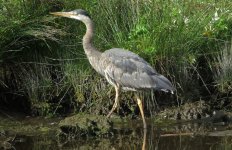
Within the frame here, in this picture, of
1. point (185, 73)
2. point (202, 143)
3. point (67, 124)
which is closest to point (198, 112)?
point (185, 73)

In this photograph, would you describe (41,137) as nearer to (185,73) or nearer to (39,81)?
(39,81)

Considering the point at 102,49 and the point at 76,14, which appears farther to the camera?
the point at 102,49

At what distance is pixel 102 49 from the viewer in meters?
10.1

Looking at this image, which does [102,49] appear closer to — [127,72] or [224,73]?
[127,72]

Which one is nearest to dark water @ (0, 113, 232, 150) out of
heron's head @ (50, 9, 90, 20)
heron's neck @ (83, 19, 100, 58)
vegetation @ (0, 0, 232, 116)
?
vegetation @ (0, 0, 232, 116)

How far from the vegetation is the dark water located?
48cm

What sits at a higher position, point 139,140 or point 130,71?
point 130,71

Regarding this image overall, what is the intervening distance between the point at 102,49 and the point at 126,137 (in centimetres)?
193

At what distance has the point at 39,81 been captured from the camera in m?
9.58

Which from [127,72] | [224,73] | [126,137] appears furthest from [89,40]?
[224,73]

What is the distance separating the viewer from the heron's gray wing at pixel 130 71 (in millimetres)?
8711

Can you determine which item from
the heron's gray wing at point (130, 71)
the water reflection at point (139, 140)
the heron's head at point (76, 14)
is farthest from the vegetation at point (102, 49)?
the water reflection at point (139, 140)

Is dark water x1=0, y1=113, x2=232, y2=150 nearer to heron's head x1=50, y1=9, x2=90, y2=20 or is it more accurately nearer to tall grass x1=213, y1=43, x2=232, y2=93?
tall grass x1=213, y1=43, x2=232, y2=93

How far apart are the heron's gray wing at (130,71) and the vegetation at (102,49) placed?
0.62 m
